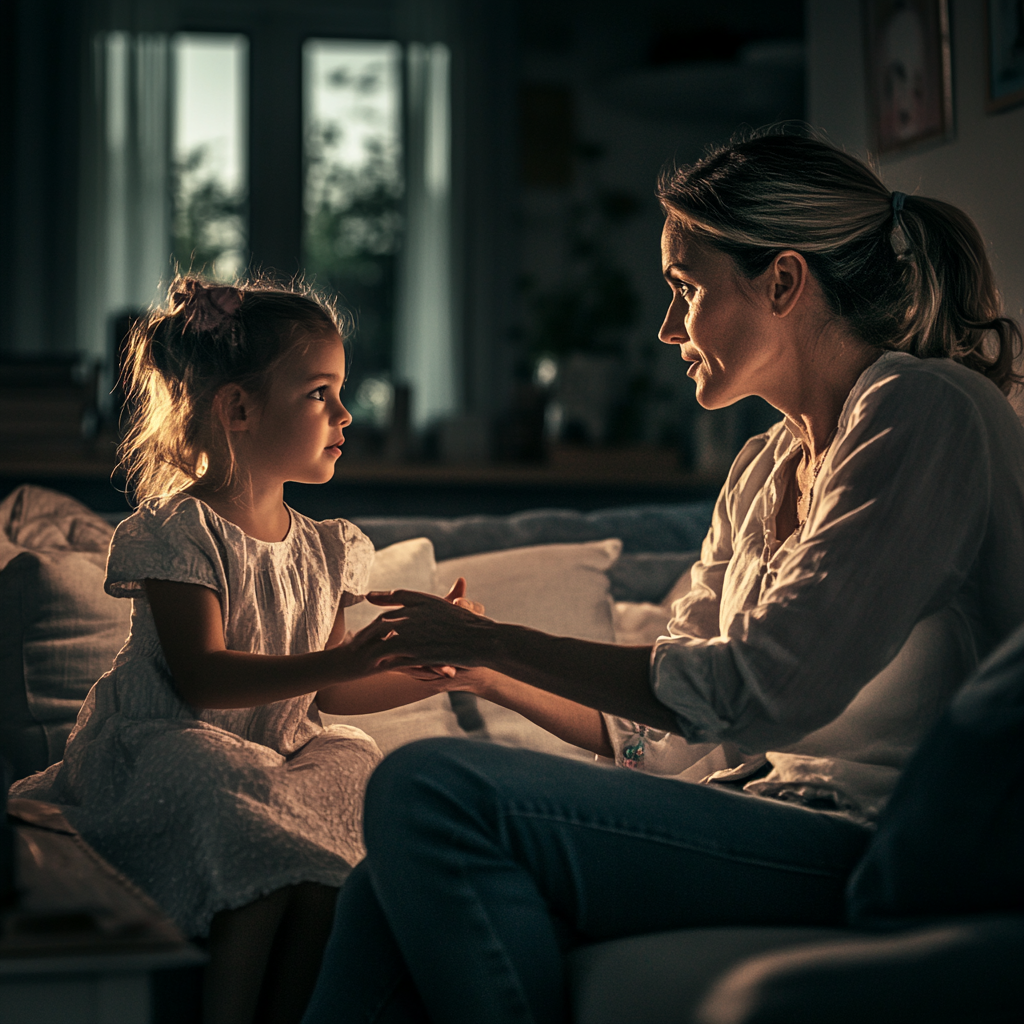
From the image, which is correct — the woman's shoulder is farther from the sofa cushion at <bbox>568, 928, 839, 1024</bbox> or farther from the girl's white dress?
the girl's white dress

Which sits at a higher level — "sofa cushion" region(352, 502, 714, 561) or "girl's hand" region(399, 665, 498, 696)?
"sofa cushion" region(352, 502, 714, 561)

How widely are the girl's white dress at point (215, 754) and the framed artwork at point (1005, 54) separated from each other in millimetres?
1206

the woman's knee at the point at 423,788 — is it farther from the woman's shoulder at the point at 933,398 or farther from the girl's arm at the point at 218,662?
the woman's shoulder at the point at 933,398

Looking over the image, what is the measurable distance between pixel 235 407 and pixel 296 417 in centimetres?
8

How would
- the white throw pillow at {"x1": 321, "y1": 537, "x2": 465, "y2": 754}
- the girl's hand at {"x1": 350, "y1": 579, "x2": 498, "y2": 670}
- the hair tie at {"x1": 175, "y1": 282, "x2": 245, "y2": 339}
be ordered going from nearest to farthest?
the girl's hand at {"x1": 350, "y1": 579, "x2": 498, "y2": 670} → the hair tie at {"x1": 175, "y1": 282, "x2": 245, "y2": 339} → the white throw pillow at {"x1": 321, "y1": 537, "x2": 465, "y2": 754}

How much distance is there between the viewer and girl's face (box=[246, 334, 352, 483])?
4.62 ft

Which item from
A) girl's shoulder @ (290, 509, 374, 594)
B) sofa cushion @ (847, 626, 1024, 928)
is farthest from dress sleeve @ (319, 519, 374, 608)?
sofa cushion @ (847, 626, 1024, 928)

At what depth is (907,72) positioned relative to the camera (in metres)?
2.00

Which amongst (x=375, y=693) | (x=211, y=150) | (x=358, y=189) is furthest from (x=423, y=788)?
(x=211, y=150)

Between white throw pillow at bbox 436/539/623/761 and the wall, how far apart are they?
30.0 inches

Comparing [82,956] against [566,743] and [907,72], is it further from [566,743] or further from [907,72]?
[907,72]

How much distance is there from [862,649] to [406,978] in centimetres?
51

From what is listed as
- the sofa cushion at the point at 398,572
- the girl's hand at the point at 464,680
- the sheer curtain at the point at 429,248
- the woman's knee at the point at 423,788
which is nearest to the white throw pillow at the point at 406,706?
the sofa cushion at the point at 398,572

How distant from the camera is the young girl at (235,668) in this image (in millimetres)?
1128
